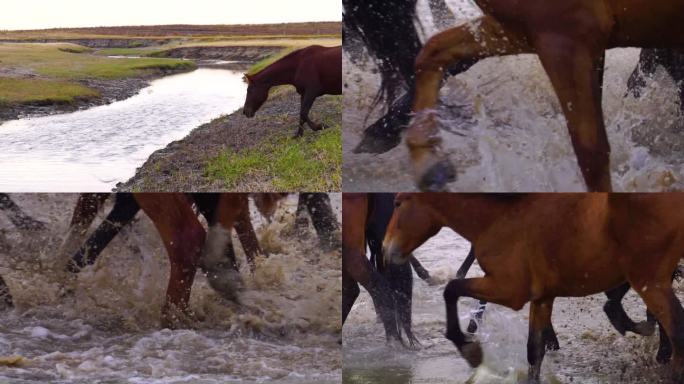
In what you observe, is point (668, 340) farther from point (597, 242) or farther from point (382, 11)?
point (382, 11)

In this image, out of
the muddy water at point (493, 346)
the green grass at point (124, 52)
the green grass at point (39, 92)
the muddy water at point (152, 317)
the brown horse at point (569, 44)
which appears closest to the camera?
the brown horse at point (569, 44)

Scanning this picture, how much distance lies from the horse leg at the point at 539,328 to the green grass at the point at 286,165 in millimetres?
1065

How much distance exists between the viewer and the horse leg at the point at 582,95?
11.6ft

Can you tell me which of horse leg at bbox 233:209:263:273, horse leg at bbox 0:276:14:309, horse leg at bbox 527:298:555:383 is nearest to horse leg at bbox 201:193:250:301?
horse leg at bbox 233:209:263:273

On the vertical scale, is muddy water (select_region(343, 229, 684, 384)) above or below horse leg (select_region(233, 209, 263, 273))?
below

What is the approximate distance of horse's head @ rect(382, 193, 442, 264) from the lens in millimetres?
3805

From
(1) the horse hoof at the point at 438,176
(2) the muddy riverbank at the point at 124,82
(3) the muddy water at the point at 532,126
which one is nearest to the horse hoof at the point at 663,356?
(3) the muddy water at the point at 532,126

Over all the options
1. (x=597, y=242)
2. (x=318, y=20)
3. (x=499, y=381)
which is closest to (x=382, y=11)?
(x=318, y=20)

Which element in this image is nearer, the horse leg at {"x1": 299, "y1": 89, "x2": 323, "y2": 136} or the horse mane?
the horse mane

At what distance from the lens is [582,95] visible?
11.7 ft

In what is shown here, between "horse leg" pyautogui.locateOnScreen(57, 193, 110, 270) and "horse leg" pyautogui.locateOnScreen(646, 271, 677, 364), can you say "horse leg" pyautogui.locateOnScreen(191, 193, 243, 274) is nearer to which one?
"horse leg" pyautogui.locateOnScreen(57, 193, 110, 270)

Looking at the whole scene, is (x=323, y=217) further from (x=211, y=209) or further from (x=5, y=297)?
(x=5, y=297)

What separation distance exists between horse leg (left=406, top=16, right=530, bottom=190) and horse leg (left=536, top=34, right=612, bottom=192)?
0.46 ft

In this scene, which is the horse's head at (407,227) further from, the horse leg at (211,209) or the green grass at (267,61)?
the green grass at (267,61)
